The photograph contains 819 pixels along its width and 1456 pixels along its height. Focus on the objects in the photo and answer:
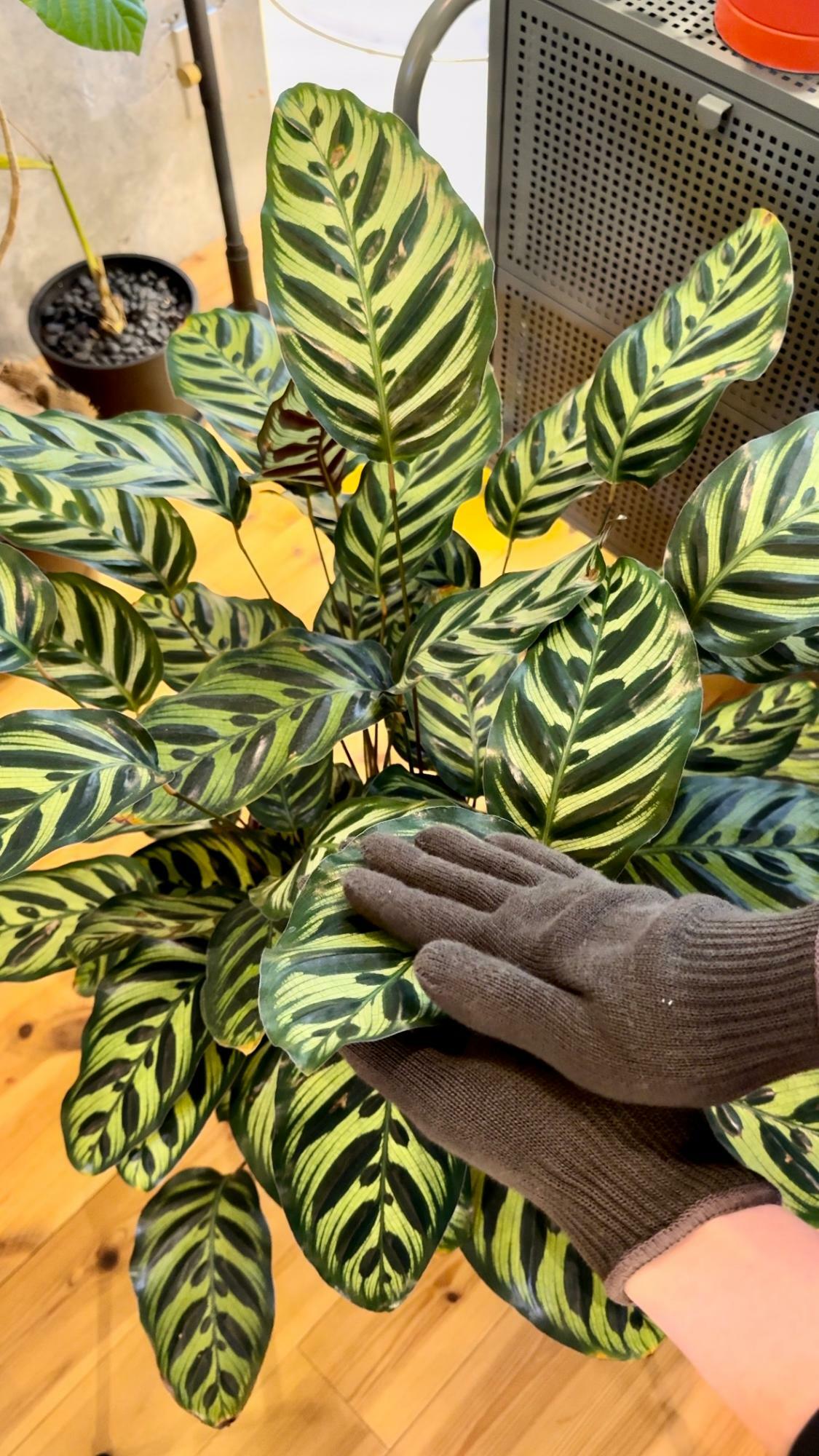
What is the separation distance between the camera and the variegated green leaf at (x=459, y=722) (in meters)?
0.96

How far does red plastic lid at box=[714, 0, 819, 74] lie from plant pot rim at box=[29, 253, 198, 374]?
3.36 feet

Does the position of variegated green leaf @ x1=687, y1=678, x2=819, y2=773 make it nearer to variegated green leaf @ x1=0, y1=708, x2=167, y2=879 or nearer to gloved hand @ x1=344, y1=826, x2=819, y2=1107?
gloved hand @ x1=344, y1=826, x2=819, y2=1107

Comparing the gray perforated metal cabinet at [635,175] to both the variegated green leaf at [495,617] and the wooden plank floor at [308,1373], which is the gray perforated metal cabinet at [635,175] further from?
the wooden plank floor at [308,1373]

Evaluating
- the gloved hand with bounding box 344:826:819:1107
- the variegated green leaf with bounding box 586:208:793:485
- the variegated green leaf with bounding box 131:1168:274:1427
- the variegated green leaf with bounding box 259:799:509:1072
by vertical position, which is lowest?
the variegated green leaf with bounding box 131:1168:274:1427

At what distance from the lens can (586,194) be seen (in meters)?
1.19

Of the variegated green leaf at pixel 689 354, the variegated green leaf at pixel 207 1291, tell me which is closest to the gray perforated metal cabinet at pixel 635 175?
the variegated green leaf at pixel 689 354

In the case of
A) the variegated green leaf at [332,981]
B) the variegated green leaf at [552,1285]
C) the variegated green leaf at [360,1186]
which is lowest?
the variegated green leaf at [552,1285]

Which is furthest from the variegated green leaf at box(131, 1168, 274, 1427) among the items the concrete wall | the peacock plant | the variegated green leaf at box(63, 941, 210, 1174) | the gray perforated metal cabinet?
the concrete wall

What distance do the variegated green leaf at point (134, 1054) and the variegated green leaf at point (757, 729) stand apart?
517mm

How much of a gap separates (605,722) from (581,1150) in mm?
289

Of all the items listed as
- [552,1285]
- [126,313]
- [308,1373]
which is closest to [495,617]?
[552,1285]

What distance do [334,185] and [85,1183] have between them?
115cm

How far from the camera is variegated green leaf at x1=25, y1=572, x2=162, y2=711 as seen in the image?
93 cm

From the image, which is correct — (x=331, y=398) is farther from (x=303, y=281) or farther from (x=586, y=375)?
(x=586, y=375)
